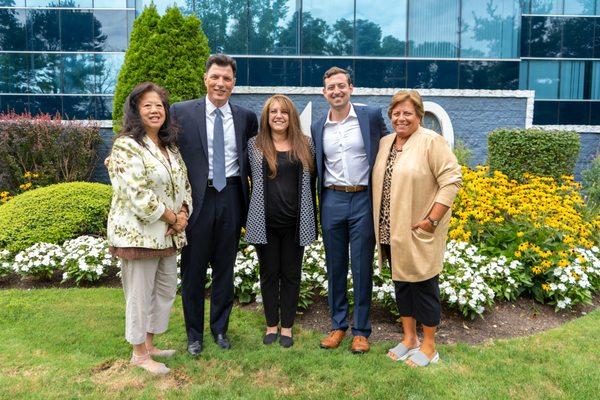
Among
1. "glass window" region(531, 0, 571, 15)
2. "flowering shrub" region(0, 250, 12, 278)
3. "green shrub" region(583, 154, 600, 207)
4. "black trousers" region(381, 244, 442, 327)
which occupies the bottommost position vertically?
"flowering shrub" region(0, 250, 12, 278)

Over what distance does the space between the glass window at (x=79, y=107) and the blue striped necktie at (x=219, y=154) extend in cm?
939

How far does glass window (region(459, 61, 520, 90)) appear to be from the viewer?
1052 cm

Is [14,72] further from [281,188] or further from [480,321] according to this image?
[480,321]

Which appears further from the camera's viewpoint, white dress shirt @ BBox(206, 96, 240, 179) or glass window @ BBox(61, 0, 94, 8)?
glass window @ BBox(61, 0, 94, 8)

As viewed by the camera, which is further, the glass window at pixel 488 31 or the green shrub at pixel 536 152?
the glass window at pixel 488 31

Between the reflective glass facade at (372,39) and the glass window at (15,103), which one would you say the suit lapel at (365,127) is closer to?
the reflective glass facade at (372,39)

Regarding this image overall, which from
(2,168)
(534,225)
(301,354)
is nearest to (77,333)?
(301,354)

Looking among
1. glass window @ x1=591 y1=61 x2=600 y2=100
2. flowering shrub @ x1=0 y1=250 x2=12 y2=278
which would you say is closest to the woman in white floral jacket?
flowering shrub @ x1=0 y1=250 x2=12 y2=278

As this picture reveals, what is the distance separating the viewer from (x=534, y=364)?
3.37 meters

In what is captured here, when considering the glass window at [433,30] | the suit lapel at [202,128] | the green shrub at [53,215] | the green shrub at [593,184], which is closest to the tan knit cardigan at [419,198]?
the suit lapel at [202,128]

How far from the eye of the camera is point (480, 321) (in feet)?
13.9

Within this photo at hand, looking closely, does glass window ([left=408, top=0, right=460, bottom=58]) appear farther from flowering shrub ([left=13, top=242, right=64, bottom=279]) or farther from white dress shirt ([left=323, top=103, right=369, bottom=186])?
flowering shrub ([left=13, top=242, right=64, bottom=279])

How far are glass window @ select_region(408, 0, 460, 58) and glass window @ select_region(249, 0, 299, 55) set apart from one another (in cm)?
269

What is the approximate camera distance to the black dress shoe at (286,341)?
12.1 ft
